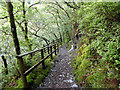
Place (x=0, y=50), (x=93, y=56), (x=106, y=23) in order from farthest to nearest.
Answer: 1. (x=0, y=50)
2. (x=93, y=56)
3. (x=106, y=23)

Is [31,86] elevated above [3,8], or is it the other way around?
[3,8]

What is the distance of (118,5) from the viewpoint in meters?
2.88

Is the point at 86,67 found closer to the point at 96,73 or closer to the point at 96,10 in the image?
the point at 96,73

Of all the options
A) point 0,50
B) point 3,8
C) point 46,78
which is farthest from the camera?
point 0,50

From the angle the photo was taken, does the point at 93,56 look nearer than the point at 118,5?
No

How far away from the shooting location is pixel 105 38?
2865 millimetres

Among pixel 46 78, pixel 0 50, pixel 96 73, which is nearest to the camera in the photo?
pixel 96 73

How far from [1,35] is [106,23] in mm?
6272

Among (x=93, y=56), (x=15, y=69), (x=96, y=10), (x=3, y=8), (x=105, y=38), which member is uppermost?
(x=3, y=8)

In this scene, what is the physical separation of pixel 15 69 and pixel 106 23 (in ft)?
20.2

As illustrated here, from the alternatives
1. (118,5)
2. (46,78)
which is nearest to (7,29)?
(46,78)

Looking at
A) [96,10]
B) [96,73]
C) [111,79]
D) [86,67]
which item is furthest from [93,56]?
[96,10]

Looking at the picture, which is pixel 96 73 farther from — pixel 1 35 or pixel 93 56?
pixel 1 35

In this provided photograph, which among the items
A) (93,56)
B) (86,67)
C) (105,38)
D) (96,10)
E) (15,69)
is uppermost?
(96,10)
